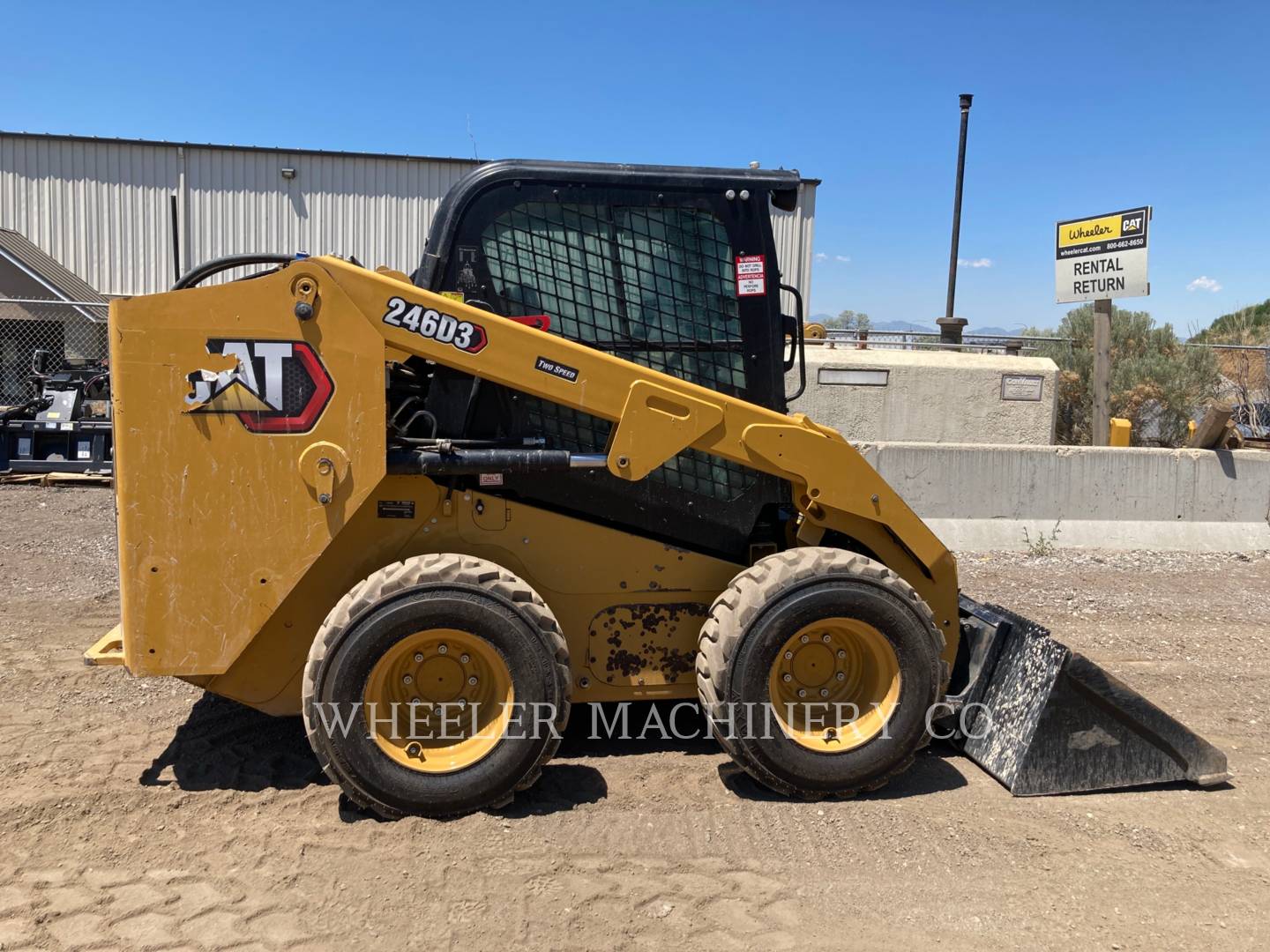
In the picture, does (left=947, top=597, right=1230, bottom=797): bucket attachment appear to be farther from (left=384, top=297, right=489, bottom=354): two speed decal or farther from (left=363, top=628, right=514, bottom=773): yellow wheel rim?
(left=384, top=297, right=489, bottom=354): two speed decal

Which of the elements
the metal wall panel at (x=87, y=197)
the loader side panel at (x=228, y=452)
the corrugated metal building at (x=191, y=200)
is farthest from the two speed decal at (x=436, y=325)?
the metal wall panel at (x=87, y=197)

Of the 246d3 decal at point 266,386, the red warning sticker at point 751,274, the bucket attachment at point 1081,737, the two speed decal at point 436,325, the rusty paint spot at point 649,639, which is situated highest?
the red warning sticker at point 751,274

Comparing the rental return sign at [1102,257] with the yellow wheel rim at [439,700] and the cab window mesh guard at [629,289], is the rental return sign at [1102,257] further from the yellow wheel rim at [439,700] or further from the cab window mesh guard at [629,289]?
the yellow wheel rim at [439,700]

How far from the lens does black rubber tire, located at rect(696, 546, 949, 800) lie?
12.4 ft

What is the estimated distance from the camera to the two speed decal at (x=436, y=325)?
3572mm

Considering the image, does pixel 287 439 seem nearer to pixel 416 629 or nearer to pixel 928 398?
pixel 416 629

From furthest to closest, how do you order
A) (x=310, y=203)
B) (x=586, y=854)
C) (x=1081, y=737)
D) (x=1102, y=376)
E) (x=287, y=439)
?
1. (x=310, y=203)
2. (x=1102, y=376)
3. (x=1081, y=737)
4. (x=287, y=439)
5. (x=586, y=854)

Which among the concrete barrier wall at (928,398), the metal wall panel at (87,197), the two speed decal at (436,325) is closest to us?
the two speed decal at (436,325)

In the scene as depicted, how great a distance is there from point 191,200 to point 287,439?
18089 mm

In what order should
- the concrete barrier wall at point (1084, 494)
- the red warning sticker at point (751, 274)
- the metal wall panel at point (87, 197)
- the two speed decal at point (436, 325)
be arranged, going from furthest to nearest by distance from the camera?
the metal wall panel at point (87, 197), the concrete barrier wall at point (1084, 494), the red warning sticker at point (751, 274), the two speed decal at point (436, 325)

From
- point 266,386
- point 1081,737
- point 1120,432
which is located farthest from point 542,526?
point 1120,432

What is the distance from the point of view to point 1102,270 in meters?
11.2

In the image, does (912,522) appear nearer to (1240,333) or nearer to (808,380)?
(808,380)

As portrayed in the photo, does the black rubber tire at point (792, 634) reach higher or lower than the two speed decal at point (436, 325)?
lower
